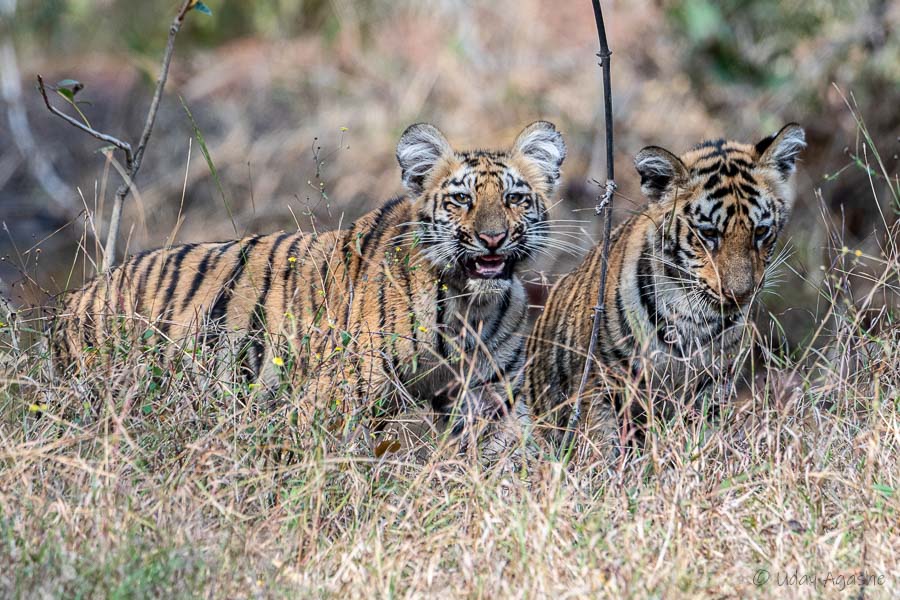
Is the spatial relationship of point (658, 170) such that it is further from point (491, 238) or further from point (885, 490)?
point (885, 490)

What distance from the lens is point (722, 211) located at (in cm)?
434

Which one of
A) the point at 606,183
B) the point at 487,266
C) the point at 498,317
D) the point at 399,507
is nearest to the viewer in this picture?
the point at 399,507

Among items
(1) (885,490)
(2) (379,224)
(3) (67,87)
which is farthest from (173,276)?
(1) (885,490)

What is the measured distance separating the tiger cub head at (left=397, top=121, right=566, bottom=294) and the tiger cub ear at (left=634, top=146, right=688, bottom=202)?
0.43m

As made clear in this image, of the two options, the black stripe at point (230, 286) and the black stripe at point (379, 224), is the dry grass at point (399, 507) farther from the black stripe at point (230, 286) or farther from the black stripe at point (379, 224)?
the black stripe at point (379, 224)

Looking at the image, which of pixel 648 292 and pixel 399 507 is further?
pixel 648 292

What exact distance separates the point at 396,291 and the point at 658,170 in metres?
1.13

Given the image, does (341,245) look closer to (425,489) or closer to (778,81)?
(425,489)

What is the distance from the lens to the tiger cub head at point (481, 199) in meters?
4.36

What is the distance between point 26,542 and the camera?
9.29 ft

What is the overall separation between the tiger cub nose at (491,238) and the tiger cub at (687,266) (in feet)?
1.41

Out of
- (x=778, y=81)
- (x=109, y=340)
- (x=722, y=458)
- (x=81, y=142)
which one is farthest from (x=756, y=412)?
(x=81, y=142)

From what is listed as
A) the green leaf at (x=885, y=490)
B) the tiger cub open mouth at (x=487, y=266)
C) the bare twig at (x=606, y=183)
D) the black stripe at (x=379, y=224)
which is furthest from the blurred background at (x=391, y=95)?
the green leaf at (x=885, y=490)

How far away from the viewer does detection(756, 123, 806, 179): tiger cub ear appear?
446 cm
